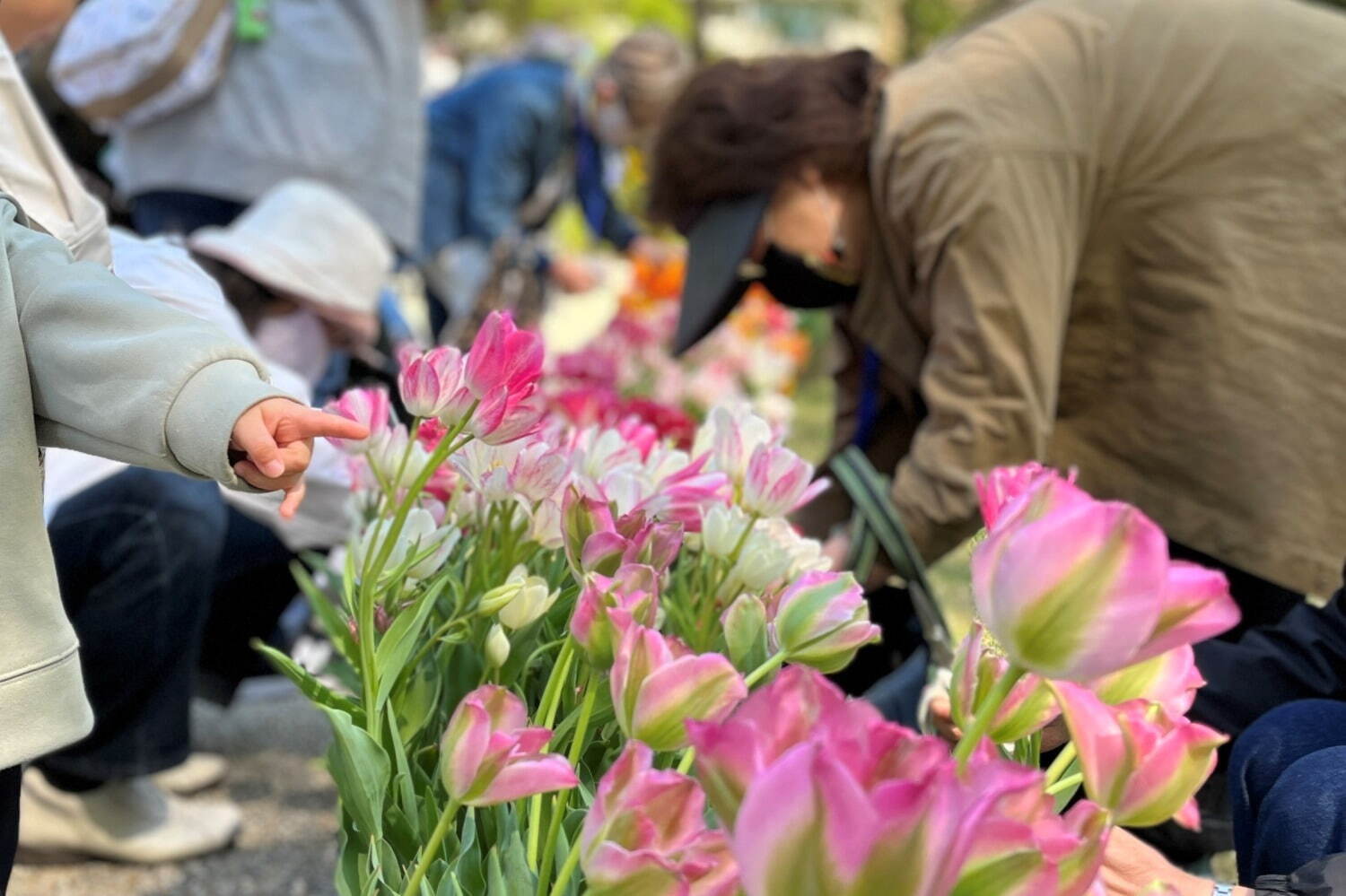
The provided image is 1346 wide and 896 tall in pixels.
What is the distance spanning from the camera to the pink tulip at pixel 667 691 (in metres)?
0.68

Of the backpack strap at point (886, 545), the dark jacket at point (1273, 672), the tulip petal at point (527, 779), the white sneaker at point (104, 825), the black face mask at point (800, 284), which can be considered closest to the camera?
the tulip petal at point (527, 779)

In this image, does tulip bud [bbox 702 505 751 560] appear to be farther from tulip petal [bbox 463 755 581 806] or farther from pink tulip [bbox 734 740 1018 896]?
pink tulip [bbox 734 740 1018 896]

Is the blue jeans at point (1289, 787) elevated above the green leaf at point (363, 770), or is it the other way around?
the green leaf at point (363, 770)

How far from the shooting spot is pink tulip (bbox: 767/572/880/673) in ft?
2.69

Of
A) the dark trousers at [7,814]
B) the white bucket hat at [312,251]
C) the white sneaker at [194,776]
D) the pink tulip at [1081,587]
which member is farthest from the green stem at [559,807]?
the white bucket hat at [312,251]

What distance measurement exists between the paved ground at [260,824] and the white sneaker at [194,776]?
0.07 ft

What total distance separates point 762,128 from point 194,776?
137 cm

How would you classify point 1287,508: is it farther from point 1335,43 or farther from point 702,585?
point 702,585

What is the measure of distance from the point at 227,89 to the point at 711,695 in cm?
245

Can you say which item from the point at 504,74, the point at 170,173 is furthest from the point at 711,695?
the point at 504,74

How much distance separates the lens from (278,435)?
2.86 feet

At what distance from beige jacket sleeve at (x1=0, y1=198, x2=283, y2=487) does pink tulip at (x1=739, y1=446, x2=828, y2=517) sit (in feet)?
1.16

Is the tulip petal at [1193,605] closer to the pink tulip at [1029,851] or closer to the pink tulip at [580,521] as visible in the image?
the pink tulip at [1029,851]

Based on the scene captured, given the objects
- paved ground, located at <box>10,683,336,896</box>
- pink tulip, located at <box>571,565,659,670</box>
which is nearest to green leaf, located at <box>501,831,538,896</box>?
pink tulip, located at <box>571,565,659,670</box>
